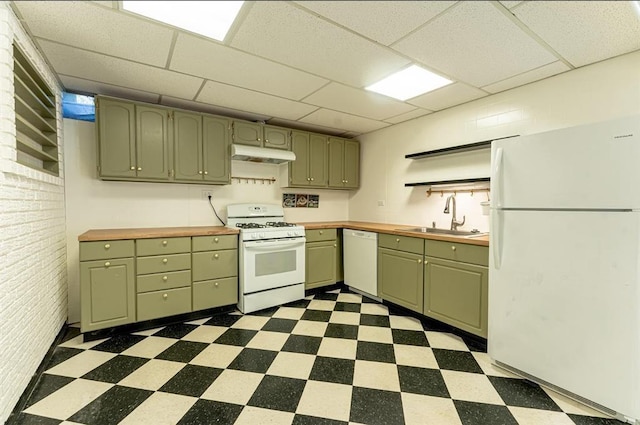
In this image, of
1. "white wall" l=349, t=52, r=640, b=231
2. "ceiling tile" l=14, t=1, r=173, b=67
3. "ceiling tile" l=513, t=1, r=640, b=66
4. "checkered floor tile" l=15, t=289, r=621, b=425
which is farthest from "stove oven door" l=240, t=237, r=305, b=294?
"ceiling tile" l=513, t=1, r=640, b=66

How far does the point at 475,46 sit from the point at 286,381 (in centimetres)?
255

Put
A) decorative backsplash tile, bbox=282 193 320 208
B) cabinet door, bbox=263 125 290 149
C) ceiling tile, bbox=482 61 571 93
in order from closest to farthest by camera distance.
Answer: ceiling tile, bbox=482 61 571 93 → cabinet door, bbox=263 125 290 149 → decorative backsplash tile, bbox=282 193 320 208

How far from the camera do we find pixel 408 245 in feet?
9.60

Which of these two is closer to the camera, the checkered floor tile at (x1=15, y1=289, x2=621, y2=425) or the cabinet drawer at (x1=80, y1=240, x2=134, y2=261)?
the checkered floor tile at (x1=15, y1=289, x2=621, y2=425)

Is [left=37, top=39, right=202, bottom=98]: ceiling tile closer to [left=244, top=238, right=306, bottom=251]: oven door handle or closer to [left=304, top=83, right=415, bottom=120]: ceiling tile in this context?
[left=304, top=83, right=415, bottom=120]: ceiling tile

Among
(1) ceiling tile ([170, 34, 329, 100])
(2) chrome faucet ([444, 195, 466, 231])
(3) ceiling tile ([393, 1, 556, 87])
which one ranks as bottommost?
(2) chrome faucet ([444, 195, 466, 231])

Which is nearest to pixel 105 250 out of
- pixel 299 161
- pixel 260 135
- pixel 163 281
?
pixel 163 281

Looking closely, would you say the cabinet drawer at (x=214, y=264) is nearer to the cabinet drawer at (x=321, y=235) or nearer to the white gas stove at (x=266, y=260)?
the white gas stove at (x=266, y=260)

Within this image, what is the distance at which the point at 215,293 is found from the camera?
9.61ft

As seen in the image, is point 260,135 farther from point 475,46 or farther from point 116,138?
point 475,46

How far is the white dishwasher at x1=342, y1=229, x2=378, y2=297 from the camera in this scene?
335 cm

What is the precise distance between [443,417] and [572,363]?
0.86 m

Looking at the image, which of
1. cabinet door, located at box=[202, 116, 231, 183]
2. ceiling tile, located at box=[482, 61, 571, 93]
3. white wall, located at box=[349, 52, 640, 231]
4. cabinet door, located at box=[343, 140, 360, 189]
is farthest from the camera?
cabinet door, located at box=[343, 140, 360, 189]

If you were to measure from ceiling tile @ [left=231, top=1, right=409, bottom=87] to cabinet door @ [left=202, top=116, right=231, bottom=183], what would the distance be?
1.37 m
